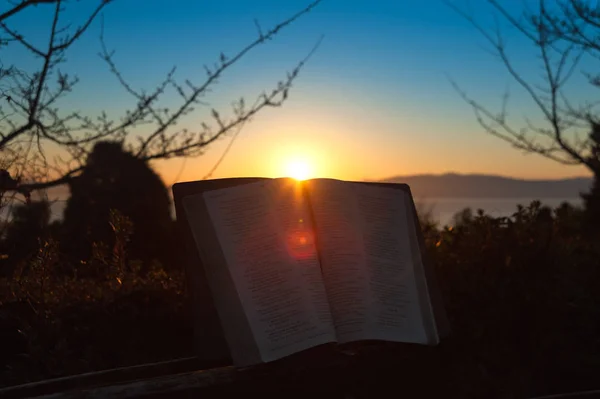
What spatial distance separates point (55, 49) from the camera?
3.93 m

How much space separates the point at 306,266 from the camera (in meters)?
2.45

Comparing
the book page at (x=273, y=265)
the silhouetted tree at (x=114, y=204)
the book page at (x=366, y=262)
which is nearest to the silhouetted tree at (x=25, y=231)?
the silhouetted tree at (x=114, y=204)

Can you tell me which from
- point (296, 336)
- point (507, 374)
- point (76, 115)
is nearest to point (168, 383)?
point (296, 336)

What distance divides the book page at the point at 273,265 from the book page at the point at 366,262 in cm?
8

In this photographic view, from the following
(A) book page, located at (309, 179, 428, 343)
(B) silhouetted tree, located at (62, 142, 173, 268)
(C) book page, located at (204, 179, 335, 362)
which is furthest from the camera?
(B) silhouetted tree, located at (62, 142, 173, 268)

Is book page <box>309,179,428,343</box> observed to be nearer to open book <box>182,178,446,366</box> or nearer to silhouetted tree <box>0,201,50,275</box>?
open book <box>182,178,446,366</box>

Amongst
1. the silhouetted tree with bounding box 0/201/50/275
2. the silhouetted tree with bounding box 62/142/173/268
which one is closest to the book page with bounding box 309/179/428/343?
the silhouetted tree with bounding box 62/142/173/268

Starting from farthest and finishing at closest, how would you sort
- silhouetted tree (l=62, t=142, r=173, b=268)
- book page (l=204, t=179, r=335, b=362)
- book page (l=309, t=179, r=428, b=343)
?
silhouetted tree (l=62, t=142, r=173, b=268) < book page (l=309, t=179, r=428, b=343) < book page (l=204, t=179, r=335, b=362)

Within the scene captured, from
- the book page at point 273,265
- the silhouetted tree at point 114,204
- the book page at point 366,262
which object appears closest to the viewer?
the book page at point 273,265

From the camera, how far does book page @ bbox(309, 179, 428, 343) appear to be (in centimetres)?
250

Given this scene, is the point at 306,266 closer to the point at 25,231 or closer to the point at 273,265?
the point at 273,265

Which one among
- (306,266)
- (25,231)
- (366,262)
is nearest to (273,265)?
(306,266)

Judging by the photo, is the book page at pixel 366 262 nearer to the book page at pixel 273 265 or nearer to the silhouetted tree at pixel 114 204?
the book page at pixel 273 265

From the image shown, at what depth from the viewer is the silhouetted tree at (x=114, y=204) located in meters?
4.03
